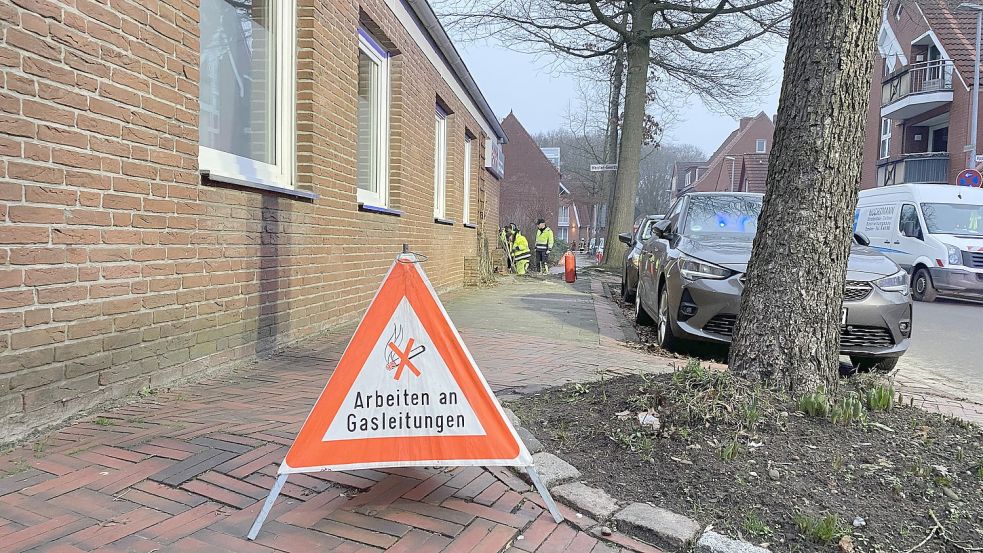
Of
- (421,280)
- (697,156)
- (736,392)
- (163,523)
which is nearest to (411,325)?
(421,280)

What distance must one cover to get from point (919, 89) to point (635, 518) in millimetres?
30265

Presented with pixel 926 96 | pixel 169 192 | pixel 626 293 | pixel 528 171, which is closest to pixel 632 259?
pixel 626 293

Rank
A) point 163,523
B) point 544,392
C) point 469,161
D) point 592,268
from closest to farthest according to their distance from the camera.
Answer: point 163,523 → point 544,392 → point 469,161 → point 592,268

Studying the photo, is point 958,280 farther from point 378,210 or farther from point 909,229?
point 378,210

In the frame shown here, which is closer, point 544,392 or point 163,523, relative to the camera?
point 163,523

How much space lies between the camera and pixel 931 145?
94.4 feet

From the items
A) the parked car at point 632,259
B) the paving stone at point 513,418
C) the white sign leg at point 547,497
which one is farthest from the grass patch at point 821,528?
the parked car at point 632,259

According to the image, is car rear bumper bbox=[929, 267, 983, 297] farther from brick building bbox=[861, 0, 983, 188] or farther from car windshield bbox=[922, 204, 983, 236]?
brick building bbox=[861, 0, 983, 188]

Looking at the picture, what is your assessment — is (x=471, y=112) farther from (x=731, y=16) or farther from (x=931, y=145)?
(x=931, y=145)

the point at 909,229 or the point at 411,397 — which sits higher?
the point at 909,229

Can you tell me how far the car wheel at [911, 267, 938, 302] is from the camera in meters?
13.7

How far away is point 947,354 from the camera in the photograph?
7.33 metres

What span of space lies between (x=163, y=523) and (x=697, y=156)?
87.2 metres

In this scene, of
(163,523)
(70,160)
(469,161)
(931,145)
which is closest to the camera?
(163,523)
